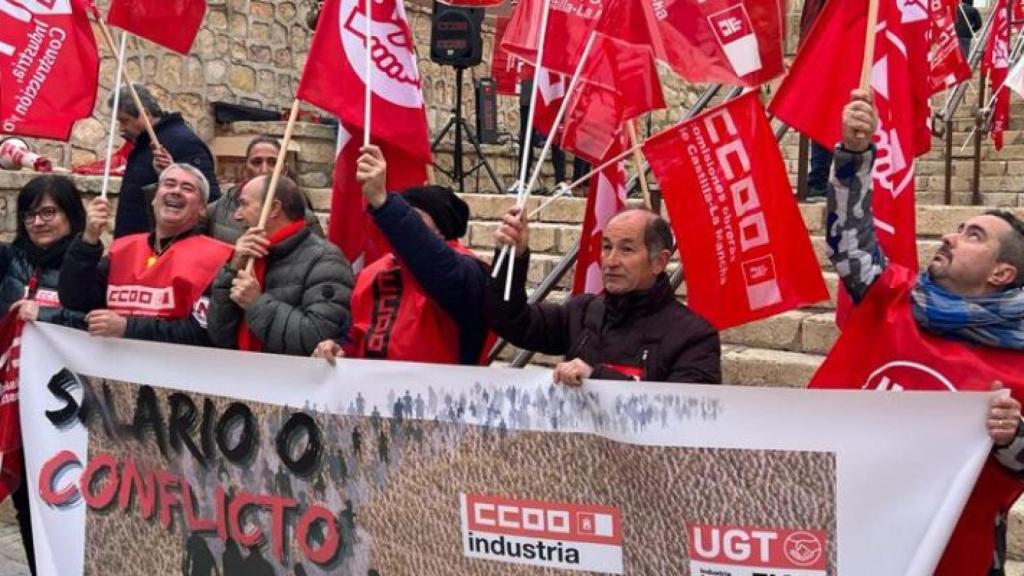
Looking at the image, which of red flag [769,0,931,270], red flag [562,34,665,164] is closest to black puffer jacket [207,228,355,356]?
red flag [562,34,665,164]

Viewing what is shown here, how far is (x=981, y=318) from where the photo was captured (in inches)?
111

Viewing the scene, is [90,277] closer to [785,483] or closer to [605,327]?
[605,327]

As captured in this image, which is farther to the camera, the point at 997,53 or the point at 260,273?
the point at 997,53

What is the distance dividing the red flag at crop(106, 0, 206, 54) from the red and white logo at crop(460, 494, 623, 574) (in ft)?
9.02

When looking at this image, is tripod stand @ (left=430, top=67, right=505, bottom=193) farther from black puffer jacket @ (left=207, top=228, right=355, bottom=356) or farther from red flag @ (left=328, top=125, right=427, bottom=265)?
black puffer jacket @ (left=207, top=228, right=355, bottom=356)

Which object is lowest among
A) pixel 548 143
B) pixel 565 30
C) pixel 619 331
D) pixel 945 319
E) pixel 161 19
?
pixel 619 331

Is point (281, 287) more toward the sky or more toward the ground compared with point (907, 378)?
more toward the sky

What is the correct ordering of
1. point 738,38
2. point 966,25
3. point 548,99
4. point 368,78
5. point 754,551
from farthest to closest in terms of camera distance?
1. point 966,25
2. point 548,99
3. point 368,78
4. point 738,38
5. point 754,551

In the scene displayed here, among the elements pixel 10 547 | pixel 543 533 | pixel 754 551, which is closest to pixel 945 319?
pixel 754 551

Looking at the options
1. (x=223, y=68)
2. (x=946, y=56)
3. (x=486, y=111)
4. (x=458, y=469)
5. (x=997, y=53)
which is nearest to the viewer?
(x=458, y=469)

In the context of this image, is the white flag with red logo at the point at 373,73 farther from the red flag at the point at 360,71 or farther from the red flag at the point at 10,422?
the red flag at the point at 10,422

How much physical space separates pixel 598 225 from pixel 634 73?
23.6 inches

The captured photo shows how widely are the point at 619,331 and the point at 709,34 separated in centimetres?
105

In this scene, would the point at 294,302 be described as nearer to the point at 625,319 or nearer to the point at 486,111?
the point at 625,319
